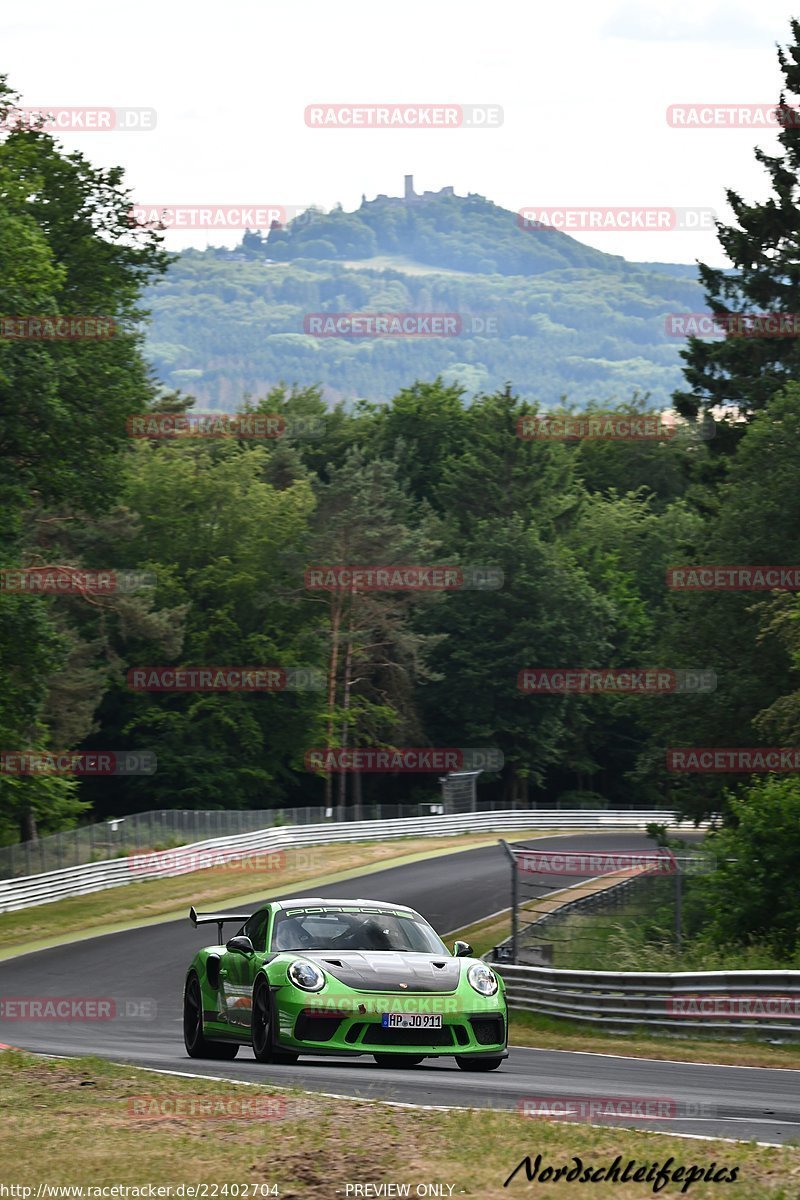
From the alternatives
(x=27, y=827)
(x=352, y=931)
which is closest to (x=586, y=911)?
(x=352, y=931)

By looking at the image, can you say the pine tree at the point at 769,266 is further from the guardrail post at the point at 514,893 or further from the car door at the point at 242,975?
the car door at the point at 242,975

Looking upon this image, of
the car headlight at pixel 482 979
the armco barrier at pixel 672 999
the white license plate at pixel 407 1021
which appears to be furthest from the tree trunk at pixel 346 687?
the white license plate at pixel 407 1021

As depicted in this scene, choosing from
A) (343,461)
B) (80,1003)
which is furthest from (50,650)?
(343,461)

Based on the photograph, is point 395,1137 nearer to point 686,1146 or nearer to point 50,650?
point 686,1146

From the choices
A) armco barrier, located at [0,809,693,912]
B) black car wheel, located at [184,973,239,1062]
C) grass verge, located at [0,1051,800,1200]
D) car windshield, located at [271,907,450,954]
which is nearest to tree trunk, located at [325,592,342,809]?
armco barrier, located at [0,809,693,912]

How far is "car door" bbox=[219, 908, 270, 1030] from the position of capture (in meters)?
13.3

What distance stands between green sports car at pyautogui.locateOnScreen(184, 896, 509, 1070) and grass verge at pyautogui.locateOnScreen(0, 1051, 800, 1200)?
2077 millimetres

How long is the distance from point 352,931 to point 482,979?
1.20m

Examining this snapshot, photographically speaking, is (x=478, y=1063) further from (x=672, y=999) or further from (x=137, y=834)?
(x=137, y=834)

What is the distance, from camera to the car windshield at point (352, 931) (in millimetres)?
13430

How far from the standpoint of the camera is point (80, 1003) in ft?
85.4

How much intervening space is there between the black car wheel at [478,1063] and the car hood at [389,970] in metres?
0.72

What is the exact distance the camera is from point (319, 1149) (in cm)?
818

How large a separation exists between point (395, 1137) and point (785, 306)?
46148 mm
